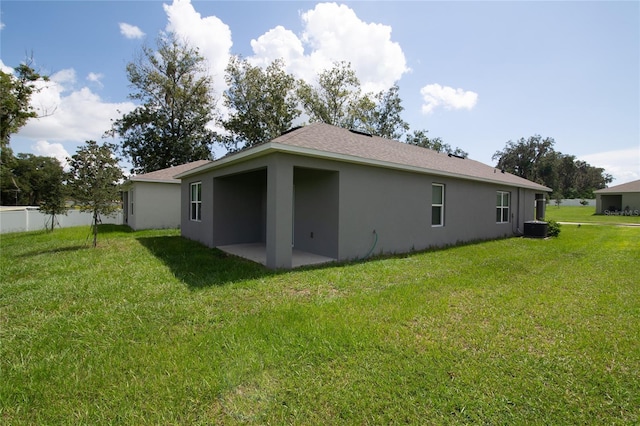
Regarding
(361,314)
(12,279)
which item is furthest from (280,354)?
(12,279)

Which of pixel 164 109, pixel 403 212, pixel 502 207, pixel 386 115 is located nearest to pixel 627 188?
pixel 386 115

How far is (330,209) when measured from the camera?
7.79m

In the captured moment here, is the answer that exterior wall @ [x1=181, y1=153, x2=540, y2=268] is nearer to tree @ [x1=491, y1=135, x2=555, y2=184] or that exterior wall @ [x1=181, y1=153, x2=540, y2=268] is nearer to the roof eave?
the roof eave

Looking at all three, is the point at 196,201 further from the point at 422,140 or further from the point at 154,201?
the point at 422,140

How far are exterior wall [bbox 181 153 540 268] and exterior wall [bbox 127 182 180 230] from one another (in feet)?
15.0

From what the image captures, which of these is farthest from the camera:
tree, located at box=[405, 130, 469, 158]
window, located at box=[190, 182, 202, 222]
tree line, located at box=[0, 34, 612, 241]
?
tree, located at box=[405, 130, 469, 158]

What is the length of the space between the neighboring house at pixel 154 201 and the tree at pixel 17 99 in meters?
9.30

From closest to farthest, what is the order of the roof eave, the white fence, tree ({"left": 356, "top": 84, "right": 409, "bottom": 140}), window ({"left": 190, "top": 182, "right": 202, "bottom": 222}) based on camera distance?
the roof eave, window ({"left": 190, "top": 182, "right": 202, "bottom": 222}), the white fence, tree ({"left": 356, "top": 84, "right": 409, "bottom": 140})

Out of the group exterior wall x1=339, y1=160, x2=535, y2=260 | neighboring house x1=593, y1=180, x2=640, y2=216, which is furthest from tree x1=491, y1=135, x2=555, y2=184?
exterior wall x1=339, y1=160, x2=535, y2=260

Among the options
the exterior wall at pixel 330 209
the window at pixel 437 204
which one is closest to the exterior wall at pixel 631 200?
the exterior wall at pixel 330 209

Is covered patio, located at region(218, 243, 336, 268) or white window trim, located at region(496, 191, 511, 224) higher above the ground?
white window trim, located at region(496, 191, 511, 224)

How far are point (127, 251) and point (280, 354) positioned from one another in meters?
7.88

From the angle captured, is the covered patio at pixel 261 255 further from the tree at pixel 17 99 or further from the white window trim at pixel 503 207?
the tree at pixel 17 99

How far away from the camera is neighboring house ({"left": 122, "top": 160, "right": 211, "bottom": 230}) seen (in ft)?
51.2
